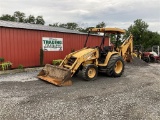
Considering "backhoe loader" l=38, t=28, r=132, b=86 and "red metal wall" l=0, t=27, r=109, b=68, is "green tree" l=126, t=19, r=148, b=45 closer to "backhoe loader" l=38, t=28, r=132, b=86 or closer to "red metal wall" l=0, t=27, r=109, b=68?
"red metal wall" l=0, t=27, r=109, b=68

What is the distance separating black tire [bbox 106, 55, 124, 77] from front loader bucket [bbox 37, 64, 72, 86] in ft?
8.04


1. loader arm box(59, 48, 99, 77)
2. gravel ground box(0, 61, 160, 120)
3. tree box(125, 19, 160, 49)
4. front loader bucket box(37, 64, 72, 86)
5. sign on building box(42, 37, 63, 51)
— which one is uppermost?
tree box(125, 19, 160, 49)

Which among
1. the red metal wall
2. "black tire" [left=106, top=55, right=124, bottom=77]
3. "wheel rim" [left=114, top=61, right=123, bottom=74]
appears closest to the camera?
"black tire" [left=106, top=55, right=124, bottom=77]

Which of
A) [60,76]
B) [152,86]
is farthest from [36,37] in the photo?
[152,86]

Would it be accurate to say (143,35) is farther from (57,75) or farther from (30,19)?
(57,75)

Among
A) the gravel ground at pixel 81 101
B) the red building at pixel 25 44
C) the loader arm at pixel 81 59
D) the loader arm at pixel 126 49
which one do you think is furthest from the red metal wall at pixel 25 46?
the loader arm at pixel 126 49

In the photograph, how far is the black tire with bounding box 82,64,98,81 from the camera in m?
9.59

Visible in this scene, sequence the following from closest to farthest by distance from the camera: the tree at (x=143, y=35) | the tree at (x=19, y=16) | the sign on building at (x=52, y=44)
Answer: the sign on building at (x=52, y=44) → the tree at (x=143, y=35) → the tree at (x=19, y=16)

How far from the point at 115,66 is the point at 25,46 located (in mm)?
6105

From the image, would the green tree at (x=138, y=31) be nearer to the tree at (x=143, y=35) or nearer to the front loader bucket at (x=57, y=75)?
the tree at (x=143, y=35)

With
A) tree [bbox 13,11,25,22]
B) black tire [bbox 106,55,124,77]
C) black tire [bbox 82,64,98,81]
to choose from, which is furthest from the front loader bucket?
tree [bbox 13,11,25,22]

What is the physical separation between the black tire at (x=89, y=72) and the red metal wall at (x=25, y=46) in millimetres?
5565

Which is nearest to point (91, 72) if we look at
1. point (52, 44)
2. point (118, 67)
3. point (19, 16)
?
point (118, 67)

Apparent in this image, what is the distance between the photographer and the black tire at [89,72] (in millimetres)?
9594
